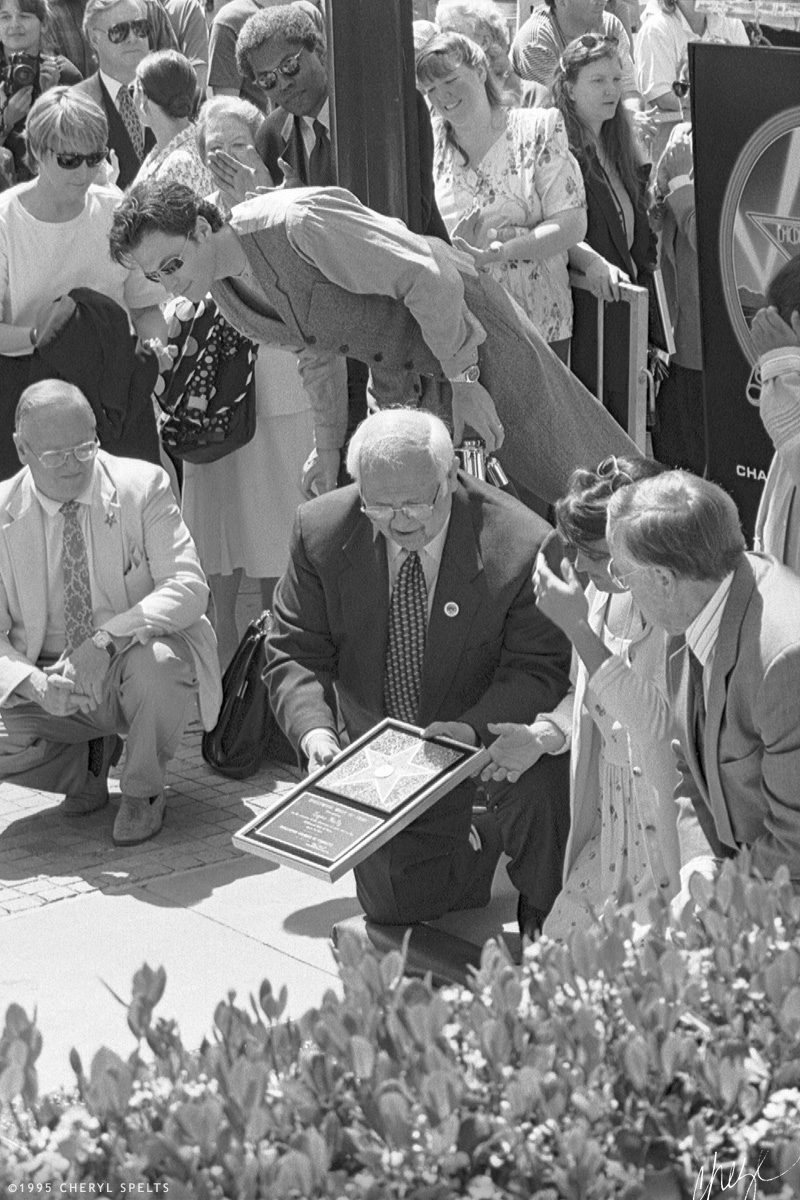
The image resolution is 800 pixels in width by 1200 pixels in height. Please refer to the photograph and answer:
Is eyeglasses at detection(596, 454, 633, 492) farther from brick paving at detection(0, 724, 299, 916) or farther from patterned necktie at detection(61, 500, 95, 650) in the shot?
patterned necktie at detection(61, 500, 95, 650)

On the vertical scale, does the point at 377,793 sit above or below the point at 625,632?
below

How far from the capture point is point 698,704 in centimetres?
344

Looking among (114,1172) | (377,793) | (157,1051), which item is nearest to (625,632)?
(377,793)

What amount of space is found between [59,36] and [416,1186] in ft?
22.8

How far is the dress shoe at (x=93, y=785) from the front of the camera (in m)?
5.68

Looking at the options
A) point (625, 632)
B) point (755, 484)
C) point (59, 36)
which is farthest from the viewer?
point (59, 36)

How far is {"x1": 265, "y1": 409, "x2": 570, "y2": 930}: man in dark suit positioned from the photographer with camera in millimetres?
3410

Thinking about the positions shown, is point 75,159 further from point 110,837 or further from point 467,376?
point 110,837

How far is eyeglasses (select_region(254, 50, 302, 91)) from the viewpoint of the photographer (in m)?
5.79

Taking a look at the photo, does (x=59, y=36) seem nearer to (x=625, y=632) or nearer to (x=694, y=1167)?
(x=625, y=632)

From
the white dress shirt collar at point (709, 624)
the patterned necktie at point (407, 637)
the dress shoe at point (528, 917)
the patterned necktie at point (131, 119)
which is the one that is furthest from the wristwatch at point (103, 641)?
the patterned necktie at point (131, 119)

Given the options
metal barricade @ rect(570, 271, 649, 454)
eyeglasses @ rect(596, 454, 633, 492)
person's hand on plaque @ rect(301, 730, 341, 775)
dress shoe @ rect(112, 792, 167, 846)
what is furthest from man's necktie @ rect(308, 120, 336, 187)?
eyeglasses @ rect(596, 454, 633, 492)

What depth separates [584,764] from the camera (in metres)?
4.14
